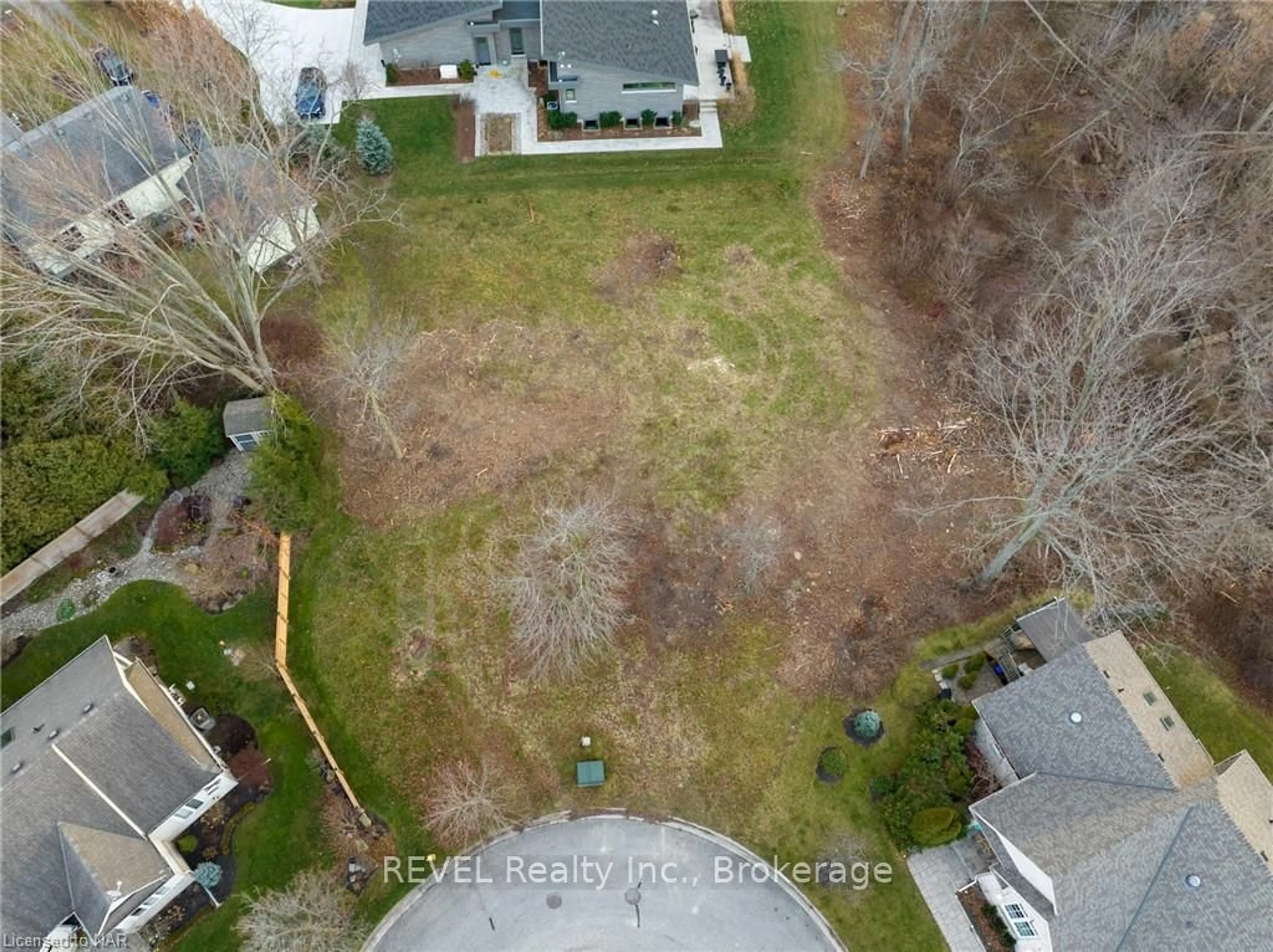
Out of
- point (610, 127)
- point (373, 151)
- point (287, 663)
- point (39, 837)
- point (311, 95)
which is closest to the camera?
point (39, 837)

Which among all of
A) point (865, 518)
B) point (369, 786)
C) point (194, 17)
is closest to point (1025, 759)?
point (865, 518)

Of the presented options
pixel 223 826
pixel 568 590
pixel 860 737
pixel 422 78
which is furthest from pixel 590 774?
pixel 422 78

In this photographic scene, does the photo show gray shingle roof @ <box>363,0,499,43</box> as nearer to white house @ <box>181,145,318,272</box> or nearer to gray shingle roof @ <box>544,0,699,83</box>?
gray shingle roof @ <box>544,0,699,83</box>

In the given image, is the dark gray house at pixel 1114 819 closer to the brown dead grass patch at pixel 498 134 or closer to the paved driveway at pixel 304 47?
the brown dead grass patch at pixel 498 134

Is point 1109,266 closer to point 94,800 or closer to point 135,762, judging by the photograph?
point 135,762

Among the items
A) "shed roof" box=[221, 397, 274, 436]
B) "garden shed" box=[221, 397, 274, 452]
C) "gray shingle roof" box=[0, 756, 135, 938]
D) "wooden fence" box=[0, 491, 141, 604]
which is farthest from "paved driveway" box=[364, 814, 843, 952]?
"wooden fence" box=[0, 491, 141, 604]

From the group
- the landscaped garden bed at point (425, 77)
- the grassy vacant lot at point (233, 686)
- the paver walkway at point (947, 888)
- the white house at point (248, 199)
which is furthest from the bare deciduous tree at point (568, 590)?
the landscaped garden bed at point (425, 77)
